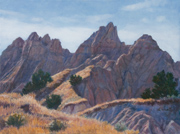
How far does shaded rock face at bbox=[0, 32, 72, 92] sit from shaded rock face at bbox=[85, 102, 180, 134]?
95.1 m

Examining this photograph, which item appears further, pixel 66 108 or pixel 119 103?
pixel 66 108

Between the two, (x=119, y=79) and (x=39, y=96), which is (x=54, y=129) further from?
(x=119, y=79)

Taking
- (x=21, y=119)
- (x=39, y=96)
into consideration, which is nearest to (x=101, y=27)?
(x=39, y=96)

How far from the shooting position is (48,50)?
5113 inches

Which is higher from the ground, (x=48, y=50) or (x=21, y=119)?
(x=48, y=50)

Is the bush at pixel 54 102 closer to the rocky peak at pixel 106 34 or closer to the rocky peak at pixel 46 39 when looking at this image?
the rocky peak at pixel 106 34

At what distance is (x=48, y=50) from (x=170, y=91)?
322ft

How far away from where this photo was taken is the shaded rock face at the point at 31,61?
393 feet

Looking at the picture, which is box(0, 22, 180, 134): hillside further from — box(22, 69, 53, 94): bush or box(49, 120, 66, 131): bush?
box(22, 69, 53, 94): bush

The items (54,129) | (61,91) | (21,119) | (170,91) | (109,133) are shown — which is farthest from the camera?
(61,91)

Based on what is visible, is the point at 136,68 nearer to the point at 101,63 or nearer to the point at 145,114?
the point at 101,63

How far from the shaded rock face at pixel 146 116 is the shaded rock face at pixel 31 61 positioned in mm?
95138

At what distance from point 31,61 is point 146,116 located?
110 m

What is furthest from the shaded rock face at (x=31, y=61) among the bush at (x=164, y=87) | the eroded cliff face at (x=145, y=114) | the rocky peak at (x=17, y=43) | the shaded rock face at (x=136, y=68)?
the eroded cliff face at (x=145, y=114)
